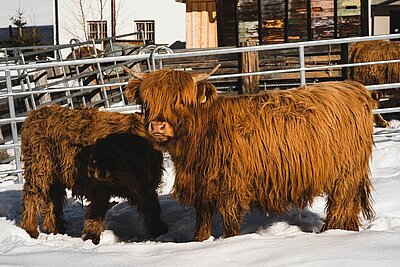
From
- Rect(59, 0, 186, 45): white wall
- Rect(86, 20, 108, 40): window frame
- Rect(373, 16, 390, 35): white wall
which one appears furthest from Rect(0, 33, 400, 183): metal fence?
Rect(86, 20, 108, 40): window frame

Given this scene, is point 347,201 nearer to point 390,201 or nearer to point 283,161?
point 283,161

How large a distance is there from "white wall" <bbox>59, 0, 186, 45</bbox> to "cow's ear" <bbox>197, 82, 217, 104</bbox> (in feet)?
82.6

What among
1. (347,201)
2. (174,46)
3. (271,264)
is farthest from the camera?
(174,46)

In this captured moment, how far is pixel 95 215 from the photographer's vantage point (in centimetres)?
598

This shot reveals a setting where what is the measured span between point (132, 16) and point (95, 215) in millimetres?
→ 25526

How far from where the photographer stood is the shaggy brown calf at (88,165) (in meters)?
5.88

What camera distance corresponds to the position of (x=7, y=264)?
4.54 metres

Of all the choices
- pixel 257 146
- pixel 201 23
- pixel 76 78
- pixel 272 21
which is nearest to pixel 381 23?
pixel 272 21

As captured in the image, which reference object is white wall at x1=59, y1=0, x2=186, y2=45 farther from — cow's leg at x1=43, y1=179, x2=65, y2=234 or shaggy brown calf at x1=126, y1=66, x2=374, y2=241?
shaggy brown calf at x1=126, y1=66, x2=374, y2=241

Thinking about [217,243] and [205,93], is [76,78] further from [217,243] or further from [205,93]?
[217,243]

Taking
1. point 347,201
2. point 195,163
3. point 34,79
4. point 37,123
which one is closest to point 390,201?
point 347,201

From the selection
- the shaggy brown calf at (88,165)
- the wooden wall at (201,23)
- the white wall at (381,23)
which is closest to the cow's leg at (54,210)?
the shaggy brown calf at (88,165)

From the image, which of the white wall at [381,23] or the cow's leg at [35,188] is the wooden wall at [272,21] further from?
the cow's leg at [35,188]

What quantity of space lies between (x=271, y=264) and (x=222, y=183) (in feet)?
3.48
